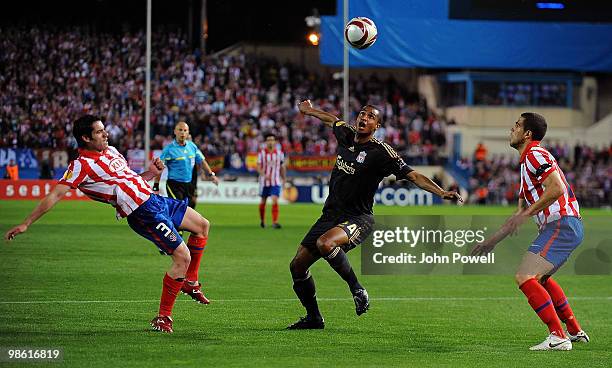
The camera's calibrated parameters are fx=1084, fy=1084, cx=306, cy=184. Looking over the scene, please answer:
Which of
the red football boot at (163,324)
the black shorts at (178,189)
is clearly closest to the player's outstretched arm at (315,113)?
the red football boot at (163,324)

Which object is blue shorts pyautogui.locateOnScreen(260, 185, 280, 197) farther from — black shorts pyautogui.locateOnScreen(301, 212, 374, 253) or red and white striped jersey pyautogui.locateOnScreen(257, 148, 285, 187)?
black shorts pyautogui.locateOnScreen(301, 212, 374, 253)

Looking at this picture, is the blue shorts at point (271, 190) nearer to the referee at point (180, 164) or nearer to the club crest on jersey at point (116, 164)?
the referee at point (180, 164)

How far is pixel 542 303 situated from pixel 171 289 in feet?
11.9

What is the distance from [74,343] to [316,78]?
46.9 meters

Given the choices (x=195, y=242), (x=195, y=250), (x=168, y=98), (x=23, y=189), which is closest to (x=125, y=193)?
(x=195, y=242)

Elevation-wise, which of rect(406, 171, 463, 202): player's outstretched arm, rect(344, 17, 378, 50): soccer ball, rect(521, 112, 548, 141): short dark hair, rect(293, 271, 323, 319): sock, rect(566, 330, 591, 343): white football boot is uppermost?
rect(344, 17, 378, 50): soccer ball

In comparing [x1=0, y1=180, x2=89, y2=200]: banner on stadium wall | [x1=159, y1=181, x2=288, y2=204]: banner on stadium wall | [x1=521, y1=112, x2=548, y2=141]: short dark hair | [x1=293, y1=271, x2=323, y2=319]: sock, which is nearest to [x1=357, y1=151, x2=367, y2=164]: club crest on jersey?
[x1=293, y1=271, x2=323, y2=319]: sock

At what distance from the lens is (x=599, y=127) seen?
57250mm

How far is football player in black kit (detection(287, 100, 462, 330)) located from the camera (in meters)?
11.1

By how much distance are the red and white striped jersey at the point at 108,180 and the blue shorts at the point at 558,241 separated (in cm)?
389

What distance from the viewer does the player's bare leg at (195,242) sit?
456 inches

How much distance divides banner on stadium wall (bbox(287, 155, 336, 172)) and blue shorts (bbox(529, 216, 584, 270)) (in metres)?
36.6

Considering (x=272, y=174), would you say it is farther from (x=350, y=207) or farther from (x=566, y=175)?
(x=566, y=175)

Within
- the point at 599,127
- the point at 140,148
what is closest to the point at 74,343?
the point at 140,148
